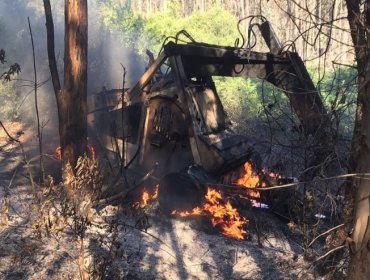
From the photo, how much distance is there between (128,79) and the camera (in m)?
19.6

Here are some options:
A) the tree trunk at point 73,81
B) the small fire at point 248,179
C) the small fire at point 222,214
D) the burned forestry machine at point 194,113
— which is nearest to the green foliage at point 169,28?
the tree trunk at point 73,81

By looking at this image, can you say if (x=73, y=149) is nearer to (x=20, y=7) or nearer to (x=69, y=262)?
(x=69, y=262)

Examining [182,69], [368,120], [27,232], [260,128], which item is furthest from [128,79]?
[368,120]

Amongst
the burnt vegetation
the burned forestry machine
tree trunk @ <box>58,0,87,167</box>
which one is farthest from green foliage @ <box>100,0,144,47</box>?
the burned forestry machine

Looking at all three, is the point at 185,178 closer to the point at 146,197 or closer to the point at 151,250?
the point at 146,197

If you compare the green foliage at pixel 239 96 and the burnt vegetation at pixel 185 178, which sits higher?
the green foliage at pixel 239 96

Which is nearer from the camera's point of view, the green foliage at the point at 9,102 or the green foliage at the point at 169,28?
the green foliage at the point at 9,102

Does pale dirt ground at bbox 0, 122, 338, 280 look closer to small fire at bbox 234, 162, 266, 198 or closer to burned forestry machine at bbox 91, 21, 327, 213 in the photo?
small fire at bbox 234, 162, 266, 198

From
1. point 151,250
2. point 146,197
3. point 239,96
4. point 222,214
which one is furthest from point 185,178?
point 239,96

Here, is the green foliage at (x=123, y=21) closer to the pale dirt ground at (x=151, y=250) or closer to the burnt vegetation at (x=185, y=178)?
the burnt vegetation at (x=185, y=178)

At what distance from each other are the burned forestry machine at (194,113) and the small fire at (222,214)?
200 mm

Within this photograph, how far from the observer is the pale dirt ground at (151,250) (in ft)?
15.8

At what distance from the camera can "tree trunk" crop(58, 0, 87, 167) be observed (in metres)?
7.64

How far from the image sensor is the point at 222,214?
698 cm
